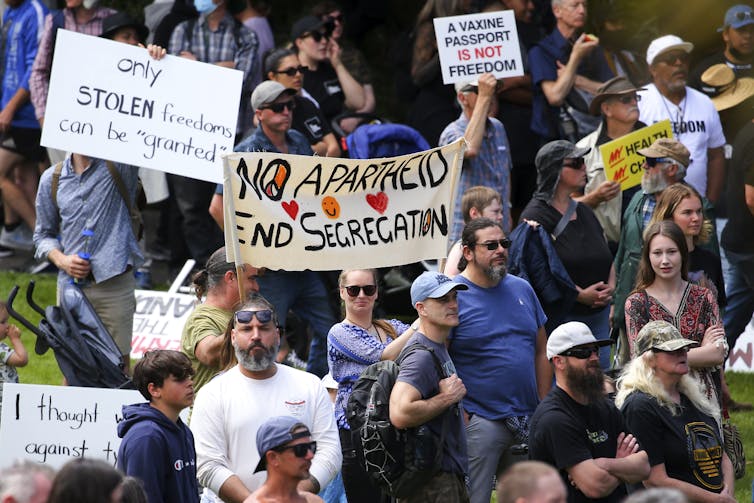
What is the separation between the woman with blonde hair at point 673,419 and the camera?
838 cm

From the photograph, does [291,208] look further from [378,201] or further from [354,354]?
[354,354]

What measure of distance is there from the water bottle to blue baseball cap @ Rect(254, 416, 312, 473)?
158 inches

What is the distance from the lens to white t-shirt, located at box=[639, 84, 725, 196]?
12.9m

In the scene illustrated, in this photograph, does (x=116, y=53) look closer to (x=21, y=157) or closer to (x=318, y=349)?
(x=318, y=349)


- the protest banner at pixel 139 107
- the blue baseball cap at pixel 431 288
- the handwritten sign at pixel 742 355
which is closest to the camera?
the blue baseball cap at pixel 431 288

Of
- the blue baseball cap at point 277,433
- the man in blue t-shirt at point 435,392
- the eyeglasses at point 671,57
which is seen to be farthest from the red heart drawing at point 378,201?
the eyeglasses at point 671,57

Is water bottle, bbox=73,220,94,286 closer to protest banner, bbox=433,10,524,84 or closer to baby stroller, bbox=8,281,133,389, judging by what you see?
baby stroller, bbox=8,281,133,389

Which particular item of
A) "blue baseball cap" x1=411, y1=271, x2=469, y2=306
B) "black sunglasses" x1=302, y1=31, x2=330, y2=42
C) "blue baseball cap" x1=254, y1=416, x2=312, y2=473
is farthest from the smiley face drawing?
"black sunglasses" x1=302, y1=31, x2=330, y2=42

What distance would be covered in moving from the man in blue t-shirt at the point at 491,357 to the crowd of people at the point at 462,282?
13 millimetres

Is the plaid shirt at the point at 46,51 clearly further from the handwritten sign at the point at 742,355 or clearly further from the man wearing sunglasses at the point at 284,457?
the man wearing sunglasses at the point at 284,457

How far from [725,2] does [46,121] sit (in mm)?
6045

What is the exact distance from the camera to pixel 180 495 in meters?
7.67

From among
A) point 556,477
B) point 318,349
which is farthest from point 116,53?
point 556,477

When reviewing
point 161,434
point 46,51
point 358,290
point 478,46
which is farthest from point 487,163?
point 161,434
